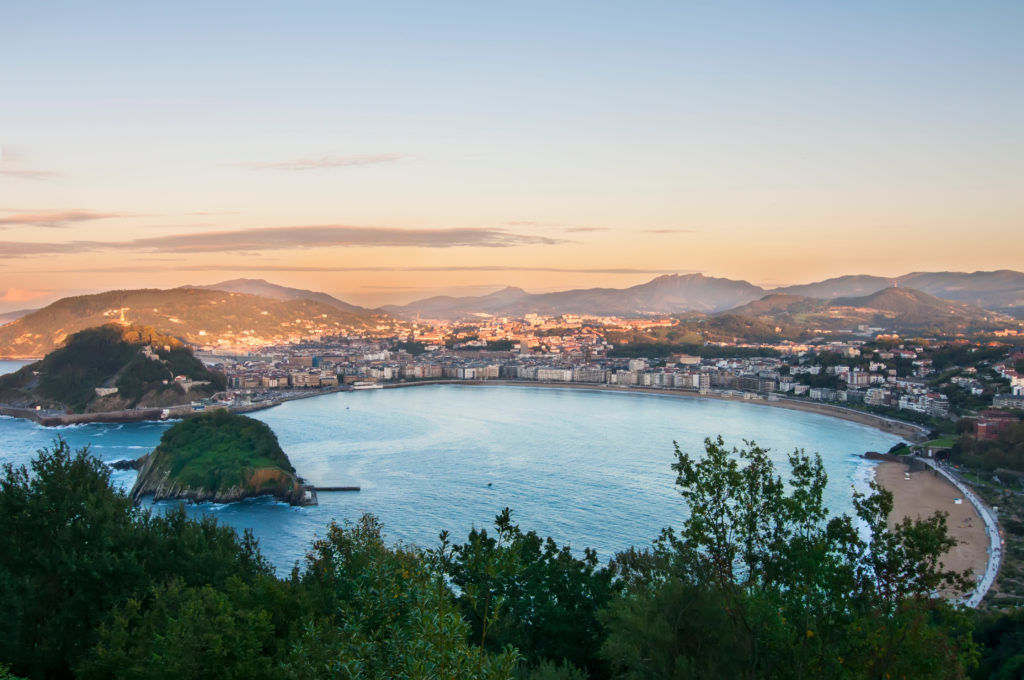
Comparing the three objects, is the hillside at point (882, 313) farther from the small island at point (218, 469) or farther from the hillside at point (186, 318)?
the small island at point (218, 469)

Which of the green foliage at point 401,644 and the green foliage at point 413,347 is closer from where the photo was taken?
the green foliage at point 401,644

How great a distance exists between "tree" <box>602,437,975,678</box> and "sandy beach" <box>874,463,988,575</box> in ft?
19.3

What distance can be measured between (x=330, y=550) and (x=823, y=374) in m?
27.3

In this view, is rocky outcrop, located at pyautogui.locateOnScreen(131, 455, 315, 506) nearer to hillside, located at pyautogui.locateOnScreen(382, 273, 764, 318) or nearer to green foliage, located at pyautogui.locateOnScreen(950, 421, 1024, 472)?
green foliage, located at pyautogui.locateOnScreen(950, 421, 1024, 472)

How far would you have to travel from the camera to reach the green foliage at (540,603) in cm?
508

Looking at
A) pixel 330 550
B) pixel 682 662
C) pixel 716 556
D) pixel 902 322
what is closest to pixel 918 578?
pixel 716 556

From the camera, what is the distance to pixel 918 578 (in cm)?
321

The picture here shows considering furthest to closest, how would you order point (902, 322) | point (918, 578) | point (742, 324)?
point (902, 322) → point (742, 324) → point (918, 578)

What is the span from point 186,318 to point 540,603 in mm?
56260

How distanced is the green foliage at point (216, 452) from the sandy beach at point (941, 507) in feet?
35.2

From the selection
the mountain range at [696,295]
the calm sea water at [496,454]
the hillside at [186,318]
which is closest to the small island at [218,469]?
the calm sea water at [496,454]

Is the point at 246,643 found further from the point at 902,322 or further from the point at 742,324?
the point at 902,322

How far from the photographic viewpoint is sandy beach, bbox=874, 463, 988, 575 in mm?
9709

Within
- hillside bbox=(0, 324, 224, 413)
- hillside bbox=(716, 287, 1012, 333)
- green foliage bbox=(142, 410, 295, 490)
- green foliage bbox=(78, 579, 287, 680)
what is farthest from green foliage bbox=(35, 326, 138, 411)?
hillside bbox=(716, 287, 1012, 333)
